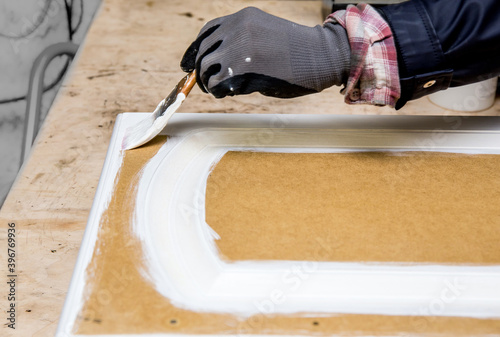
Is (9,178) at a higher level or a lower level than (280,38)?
lower

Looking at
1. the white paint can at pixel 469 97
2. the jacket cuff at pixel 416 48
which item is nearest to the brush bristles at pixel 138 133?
the jacket cuff at pixel 416 48

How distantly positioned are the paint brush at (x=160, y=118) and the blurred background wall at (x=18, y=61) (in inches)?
15.7

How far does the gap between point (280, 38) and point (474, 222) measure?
483 millimetres

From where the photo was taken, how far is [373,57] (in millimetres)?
919

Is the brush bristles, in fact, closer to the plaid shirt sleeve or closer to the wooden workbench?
the wooden workbench

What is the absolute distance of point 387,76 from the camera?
0.92 meters

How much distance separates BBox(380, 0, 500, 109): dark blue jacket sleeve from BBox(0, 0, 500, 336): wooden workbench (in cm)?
51

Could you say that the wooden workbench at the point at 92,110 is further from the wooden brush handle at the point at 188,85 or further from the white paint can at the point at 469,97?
the wooden brush handle at the point at 188,85

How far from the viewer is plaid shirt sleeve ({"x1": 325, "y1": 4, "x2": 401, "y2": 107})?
0.92 m

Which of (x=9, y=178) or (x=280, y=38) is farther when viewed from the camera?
(x=9, y=178)

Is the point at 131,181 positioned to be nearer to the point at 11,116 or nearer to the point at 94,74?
the point at 11,116

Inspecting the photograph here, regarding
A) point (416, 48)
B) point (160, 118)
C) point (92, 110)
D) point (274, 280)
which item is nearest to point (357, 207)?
point (274, 280)

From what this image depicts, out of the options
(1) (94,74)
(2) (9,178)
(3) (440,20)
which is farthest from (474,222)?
(1) (94,74)

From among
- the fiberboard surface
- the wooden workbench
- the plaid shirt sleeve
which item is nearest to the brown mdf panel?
the fiberboard surface
